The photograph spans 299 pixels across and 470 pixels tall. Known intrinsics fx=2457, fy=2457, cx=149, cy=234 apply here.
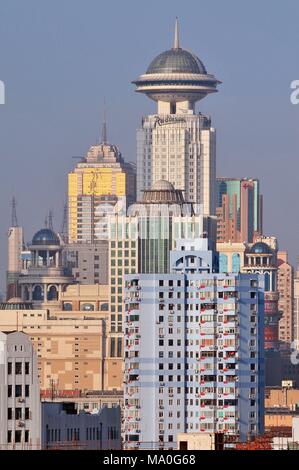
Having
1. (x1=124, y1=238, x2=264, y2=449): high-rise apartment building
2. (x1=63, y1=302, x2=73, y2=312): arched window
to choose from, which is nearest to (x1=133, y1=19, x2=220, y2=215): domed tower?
(x1=63, y1=302, x2=73, y2=312): arched window

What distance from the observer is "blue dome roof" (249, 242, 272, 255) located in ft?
481

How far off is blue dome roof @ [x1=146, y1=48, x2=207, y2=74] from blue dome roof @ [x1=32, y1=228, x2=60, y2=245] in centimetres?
2144

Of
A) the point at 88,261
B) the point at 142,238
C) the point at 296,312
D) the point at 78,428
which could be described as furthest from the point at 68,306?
the point at 78,428

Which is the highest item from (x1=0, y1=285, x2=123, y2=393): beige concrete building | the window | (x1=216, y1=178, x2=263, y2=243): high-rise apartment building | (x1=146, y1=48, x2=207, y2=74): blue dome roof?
(x1=146, y1=48, x2=207, y2=74): blue dome roof

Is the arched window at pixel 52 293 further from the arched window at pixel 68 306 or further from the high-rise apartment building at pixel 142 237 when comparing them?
the high-rise apartment building at pixel 142 237

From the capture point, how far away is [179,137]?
155750mm

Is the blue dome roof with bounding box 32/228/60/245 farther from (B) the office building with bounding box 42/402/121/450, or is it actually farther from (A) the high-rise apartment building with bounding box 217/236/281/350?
(B) the office building with bounding box 42/402/121/450

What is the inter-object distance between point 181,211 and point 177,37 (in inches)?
1430

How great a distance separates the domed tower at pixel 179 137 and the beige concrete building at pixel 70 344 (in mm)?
26787

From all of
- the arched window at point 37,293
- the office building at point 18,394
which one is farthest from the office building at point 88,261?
the office building at point 18,394

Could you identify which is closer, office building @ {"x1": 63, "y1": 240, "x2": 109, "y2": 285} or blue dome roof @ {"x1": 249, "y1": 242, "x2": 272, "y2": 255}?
office building @ {"x1": 63, "y1": 240, "x2": 109, "y2": 285}

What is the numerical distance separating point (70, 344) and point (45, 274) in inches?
815

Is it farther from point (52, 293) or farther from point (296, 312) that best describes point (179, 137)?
point (52, 293)
